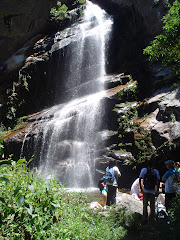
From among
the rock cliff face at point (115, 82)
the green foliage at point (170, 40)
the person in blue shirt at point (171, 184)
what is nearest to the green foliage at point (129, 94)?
the rock cliff face at point (115, 82)

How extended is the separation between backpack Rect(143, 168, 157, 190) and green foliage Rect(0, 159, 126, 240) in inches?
66.4

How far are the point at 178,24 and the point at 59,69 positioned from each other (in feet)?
51.3

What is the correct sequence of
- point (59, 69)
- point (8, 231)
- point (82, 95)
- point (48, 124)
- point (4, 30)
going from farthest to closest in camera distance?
point (4, 30)
point (59, 69)
point (82, 95)
point (48, 124)
point (8, 231)

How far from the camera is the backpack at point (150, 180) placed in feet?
17.3

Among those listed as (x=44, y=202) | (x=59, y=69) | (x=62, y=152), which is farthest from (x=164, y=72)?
(x=44, y=202)

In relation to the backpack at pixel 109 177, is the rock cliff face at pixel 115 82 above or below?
above

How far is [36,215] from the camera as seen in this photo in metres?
2.77

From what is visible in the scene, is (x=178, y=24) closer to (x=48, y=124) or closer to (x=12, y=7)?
(x=48, y=124)

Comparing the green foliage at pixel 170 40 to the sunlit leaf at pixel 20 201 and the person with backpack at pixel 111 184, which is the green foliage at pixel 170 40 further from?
the sunlit leaf at pixel 20 201

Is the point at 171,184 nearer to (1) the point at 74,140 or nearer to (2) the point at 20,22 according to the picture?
(1) the point at 74,140

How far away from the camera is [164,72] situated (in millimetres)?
13258

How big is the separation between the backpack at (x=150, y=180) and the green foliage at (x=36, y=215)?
5.53 feet

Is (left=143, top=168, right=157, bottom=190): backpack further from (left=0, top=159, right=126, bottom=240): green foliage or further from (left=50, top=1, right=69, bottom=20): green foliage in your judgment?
(left=50, top=1, right=69, bottom=20): green foliage

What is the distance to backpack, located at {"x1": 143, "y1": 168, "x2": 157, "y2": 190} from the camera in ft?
17.3
